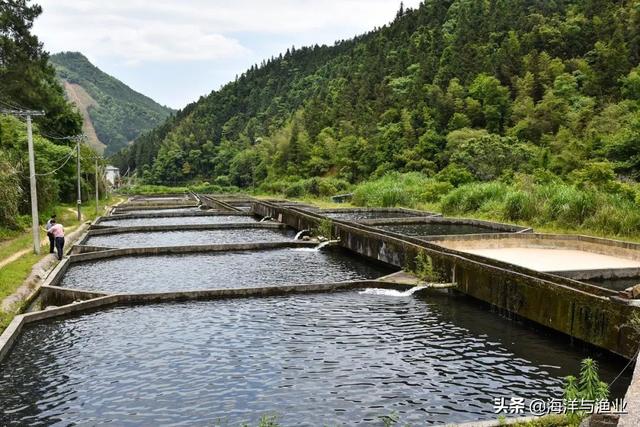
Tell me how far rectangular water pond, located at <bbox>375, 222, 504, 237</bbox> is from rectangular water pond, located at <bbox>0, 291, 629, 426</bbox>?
1343cm

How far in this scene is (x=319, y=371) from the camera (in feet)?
29.1

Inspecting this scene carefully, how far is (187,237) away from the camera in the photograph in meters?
27.0

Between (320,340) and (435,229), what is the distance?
18288mm

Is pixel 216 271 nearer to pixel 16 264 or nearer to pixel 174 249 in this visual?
pixel 174 249

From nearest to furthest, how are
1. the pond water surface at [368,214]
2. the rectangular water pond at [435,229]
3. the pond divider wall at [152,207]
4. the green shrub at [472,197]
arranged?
the rectangular water pond at [435,229]
the green shrub at [472,197]
the pond water surface at [368,214]
the pond divider wall at [152,207]

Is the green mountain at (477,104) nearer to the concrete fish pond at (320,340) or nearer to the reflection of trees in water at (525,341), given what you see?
the concrete fish pond at (320,340)

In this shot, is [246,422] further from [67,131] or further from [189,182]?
[189,182]

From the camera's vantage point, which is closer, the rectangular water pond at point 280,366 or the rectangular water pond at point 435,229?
the rectangular water pond at point 280,366

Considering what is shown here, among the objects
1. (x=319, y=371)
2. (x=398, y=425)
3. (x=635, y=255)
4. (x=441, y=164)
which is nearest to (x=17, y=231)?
(x=319, y=371)

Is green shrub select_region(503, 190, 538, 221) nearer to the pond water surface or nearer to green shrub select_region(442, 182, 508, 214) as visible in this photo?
green shrub select_region(442, 182, 508, 214)

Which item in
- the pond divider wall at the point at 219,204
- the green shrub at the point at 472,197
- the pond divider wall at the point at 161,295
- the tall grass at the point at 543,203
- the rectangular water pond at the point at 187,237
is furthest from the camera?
the pond divider wall at the point at 219,204

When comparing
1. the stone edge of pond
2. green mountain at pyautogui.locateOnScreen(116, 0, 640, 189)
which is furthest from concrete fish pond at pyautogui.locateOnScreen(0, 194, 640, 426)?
the stone edge of pond

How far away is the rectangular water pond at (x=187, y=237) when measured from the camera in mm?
25031

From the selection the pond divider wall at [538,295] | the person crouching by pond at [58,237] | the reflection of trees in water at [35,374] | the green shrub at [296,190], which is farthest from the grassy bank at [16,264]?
the green shrub at [296,190]
